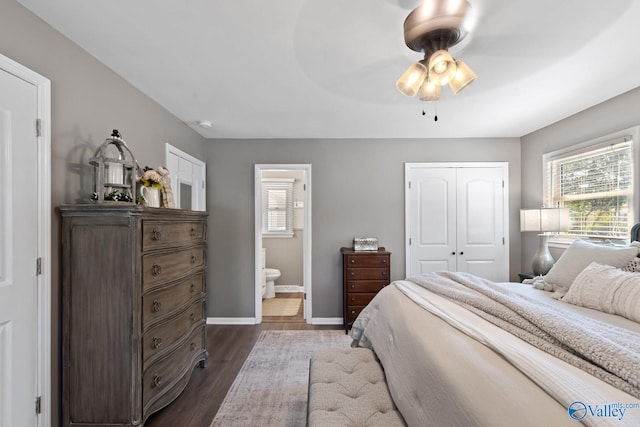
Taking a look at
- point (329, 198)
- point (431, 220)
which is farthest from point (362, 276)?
point (431, 220)

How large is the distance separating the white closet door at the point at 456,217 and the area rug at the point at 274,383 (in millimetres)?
1580

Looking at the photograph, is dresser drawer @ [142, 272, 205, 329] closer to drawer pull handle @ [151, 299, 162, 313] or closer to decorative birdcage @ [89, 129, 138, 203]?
drawer pull handle @ [151, 299, 162, 313]

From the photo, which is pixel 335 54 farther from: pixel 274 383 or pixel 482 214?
pixel 482 214

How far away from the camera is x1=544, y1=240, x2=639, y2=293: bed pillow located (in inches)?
76.5

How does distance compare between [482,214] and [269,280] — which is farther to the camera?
[269,280]

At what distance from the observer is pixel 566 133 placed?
316 cm

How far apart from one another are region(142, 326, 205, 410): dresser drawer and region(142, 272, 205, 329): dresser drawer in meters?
0.30

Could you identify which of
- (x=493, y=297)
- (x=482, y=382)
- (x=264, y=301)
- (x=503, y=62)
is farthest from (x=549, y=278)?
(x=264, y=301)

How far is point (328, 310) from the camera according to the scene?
154 inches

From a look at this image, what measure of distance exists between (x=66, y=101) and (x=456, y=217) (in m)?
4.01

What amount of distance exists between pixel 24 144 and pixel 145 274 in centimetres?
90

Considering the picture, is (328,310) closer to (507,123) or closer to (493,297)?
(493,297)

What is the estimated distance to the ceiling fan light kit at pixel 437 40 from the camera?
140cm

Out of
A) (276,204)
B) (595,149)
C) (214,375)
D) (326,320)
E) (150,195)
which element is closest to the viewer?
(150,195)
